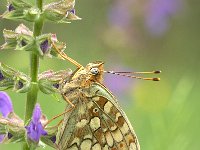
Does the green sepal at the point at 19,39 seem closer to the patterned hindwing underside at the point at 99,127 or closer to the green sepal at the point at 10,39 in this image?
the green sepal at the point at 10,39

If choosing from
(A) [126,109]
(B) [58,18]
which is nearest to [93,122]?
(B) [58,18]

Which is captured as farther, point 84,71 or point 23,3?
point 84,71

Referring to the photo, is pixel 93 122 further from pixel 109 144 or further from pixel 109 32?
pixel 109 32

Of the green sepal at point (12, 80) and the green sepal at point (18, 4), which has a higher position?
the green sepal at point (18, 4)

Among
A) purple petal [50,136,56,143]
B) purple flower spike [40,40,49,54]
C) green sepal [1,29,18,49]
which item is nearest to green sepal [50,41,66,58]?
purple flower spike [40,40,49,54]

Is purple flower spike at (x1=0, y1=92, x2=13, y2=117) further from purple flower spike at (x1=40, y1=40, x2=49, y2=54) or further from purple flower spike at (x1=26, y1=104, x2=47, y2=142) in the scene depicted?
purple flower spike at (x1=40, y1=40, x2=49, y2=54)


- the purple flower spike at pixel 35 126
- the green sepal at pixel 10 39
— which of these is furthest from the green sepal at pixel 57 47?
the purple flower spike at pixel 35 126

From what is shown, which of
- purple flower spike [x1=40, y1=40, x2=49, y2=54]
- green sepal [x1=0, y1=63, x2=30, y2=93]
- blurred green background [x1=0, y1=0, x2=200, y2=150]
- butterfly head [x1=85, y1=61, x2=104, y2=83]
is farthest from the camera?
blurred green background [x1=0, y1=0, x2=200, y2=150]
